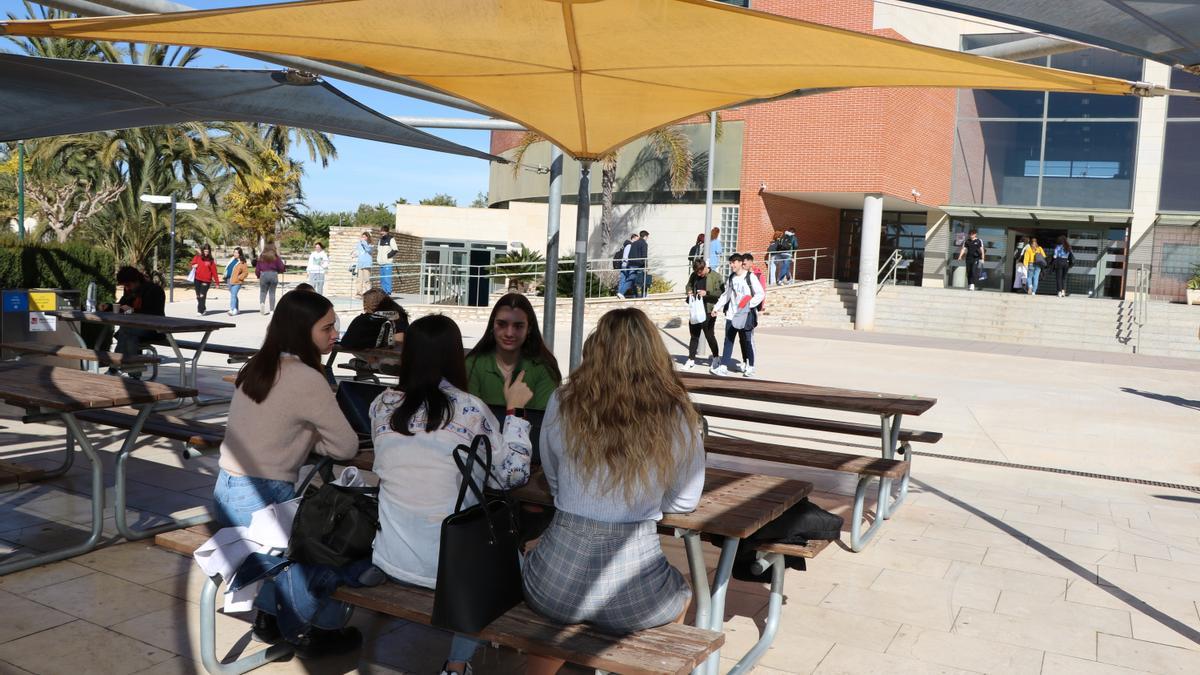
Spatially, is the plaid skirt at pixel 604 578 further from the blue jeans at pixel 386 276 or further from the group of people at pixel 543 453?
the blue jeans at pixel 386 276

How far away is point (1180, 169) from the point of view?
27.5 m

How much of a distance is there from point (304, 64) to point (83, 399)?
7.90 ft

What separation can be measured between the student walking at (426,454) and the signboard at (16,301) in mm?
8192

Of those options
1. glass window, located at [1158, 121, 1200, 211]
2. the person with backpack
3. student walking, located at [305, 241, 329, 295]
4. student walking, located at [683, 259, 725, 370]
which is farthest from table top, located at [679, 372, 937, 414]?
glass window, located at [1158, 121, 1200, 211]

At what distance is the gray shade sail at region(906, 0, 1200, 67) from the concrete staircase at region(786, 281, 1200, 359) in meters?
22.3

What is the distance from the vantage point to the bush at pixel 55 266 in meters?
12.9

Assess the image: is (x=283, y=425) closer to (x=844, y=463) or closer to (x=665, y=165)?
(x=844, y=463)

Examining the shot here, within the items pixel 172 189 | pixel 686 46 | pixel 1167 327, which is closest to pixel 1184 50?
pixel 686 46

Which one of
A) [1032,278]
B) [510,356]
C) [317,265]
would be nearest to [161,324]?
[510,356]

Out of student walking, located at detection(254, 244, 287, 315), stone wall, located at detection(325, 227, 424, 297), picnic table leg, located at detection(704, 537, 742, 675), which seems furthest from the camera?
stone wall, located at detection(325, 227, 424, 297)

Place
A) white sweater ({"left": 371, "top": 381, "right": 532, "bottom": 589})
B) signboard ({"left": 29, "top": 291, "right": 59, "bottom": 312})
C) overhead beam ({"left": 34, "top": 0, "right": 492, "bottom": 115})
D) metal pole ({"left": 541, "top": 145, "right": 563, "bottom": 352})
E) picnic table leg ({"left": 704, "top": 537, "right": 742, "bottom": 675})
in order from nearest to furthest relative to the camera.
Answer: white sweater ({"left": 371, "top": 381, "right": 532, "bottom": 589}) → picnic table leg ({"left": 704, "top": 537, "right": 742, "bottom": 675}) → overhead beam ({"left": 34, "top": 0, "right": 492, "bottom": 115}) → metal pole ({"left": 541, "top": 145, "right": 563, "bottom": 352}) → signboard ({"left": 29, "top": 291, "right": 59, "bottom": 312})

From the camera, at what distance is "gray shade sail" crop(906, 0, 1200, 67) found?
350cm

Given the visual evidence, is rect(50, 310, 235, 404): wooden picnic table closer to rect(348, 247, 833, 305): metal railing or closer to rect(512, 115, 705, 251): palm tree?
rect(348, 247, 833, 305): metal railing

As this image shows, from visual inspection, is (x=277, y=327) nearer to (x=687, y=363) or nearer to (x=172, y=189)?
(x=687, y=363)
